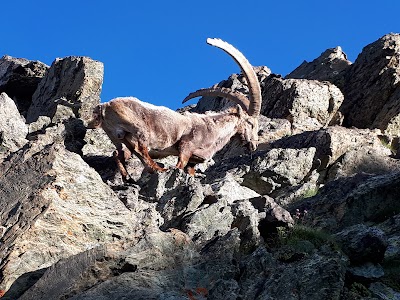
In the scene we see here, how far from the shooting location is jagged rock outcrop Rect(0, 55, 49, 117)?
Answer: 25014 mm

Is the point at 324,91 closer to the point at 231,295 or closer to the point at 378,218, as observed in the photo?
the point at 378,218

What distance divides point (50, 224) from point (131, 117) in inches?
243

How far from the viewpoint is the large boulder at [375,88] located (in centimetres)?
2316

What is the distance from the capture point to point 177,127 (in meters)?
15.0

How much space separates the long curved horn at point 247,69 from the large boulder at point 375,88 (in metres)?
6.55

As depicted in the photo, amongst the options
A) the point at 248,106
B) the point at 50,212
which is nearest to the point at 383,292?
the point at 50,212

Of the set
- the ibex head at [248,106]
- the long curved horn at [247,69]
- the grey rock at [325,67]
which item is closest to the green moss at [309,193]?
the long curved horn at [247,69]

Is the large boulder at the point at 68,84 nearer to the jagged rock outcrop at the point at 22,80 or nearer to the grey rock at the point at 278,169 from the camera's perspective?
the jagged rock outcrop at the point at 22,80

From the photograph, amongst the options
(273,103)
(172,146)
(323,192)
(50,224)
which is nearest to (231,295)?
(50,224)

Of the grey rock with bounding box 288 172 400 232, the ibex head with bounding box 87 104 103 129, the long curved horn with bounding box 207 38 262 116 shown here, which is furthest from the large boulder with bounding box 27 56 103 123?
the grey rock with bounding box 288 172 400 232

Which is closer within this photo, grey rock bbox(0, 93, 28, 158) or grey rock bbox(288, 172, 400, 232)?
grey rock bbox(288, 172, 400, 232)

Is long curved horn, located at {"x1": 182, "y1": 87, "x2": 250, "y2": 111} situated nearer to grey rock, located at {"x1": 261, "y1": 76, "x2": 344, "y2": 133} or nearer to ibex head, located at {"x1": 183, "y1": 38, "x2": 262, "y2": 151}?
ibex head, located at {"x1": 183, "y1": 38, "x2": 262, "y2": 151}

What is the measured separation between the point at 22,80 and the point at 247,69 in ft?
39.2

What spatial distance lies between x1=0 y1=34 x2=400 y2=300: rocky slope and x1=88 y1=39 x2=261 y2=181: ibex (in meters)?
0.63
